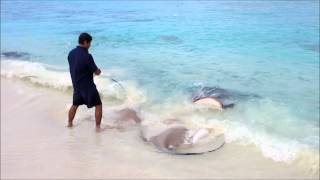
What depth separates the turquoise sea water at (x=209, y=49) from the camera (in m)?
6.95

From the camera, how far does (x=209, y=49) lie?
12.7 metres

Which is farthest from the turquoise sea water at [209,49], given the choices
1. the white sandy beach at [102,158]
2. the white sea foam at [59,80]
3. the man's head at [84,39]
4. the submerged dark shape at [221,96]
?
the man's head at [84,39]

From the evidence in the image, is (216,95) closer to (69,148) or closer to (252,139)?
(252,139)

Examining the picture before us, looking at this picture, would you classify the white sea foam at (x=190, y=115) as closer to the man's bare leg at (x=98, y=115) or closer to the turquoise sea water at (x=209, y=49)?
the turquoise sea water at (x=209, y=49)

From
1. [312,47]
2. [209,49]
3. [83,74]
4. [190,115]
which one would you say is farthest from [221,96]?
[312,47]

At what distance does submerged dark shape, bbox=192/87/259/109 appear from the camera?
278 inches

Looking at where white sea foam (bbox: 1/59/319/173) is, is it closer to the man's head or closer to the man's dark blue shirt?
the man's dark blue shirt

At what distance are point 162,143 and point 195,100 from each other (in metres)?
2.04

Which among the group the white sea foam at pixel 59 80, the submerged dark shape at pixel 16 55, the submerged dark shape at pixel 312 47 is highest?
the white sea foam at pixel 59 80

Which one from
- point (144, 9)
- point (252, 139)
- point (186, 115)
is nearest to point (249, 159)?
point (252, 139)

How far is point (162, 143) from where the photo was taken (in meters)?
5.32

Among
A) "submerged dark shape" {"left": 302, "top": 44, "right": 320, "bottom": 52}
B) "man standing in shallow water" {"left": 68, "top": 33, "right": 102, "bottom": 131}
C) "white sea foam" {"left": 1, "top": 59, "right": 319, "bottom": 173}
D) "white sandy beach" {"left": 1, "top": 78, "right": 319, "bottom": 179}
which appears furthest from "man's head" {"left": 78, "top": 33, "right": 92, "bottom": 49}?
"submerged dark shape" {"left": 302, "top": 44, "right": 320, "bottom": 52}

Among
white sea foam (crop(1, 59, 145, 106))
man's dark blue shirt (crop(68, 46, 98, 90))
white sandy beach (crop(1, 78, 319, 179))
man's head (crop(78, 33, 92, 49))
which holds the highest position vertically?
man's head (crop(78, 33, 92, 49))

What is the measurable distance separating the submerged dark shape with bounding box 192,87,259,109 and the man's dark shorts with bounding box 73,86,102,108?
198 centimetres
